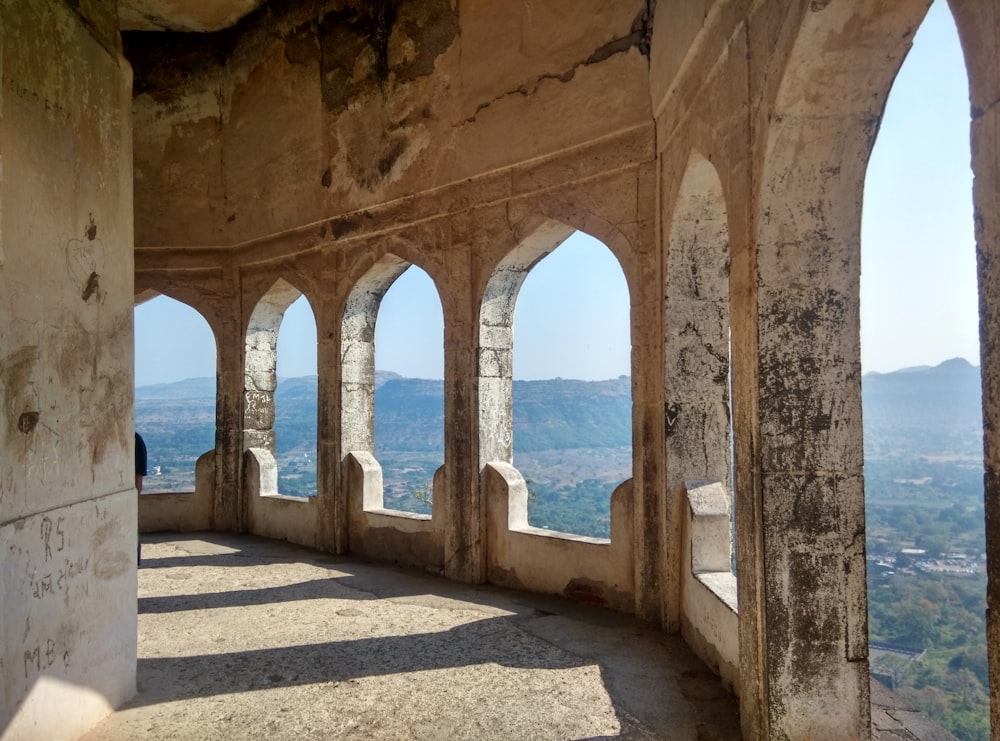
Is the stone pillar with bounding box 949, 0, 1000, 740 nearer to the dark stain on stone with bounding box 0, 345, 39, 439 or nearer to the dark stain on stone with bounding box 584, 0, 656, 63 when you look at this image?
the dark stain on stone with bounding box 0, 345, 39, 439

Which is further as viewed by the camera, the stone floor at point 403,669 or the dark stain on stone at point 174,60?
the dark stain on stone at point 174,60

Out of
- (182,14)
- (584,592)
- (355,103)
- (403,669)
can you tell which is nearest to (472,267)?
(355,103)

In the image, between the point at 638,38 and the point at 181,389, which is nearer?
the point at 638,38

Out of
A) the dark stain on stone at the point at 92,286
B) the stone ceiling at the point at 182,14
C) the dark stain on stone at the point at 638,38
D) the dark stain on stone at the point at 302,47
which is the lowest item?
the dark stain on stone at the point at 92,286

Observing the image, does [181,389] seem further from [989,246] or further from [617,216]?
[989,246]

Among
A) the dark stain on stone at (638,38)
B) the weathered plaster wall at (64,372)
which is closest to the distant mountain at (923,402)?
the dark stain on stone at (638,38)

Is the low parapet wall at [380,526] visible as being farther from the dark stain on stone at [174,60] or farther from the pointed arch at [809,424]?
the dark stain on stone at [174,60]

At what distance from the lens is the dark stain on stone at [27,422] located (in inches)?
121

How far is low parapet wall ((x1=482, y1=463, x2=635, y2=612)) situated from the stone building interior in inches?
1.2

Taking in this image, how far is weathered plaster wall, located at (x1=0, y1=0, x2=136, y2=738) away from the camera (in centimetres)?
303

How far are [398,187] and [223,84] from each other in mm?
3621

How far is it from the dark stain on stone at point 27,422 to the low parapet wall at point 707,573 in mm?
3557

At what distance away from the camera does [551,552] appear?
6.39m

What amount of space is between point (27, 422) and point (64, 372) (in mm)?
351
